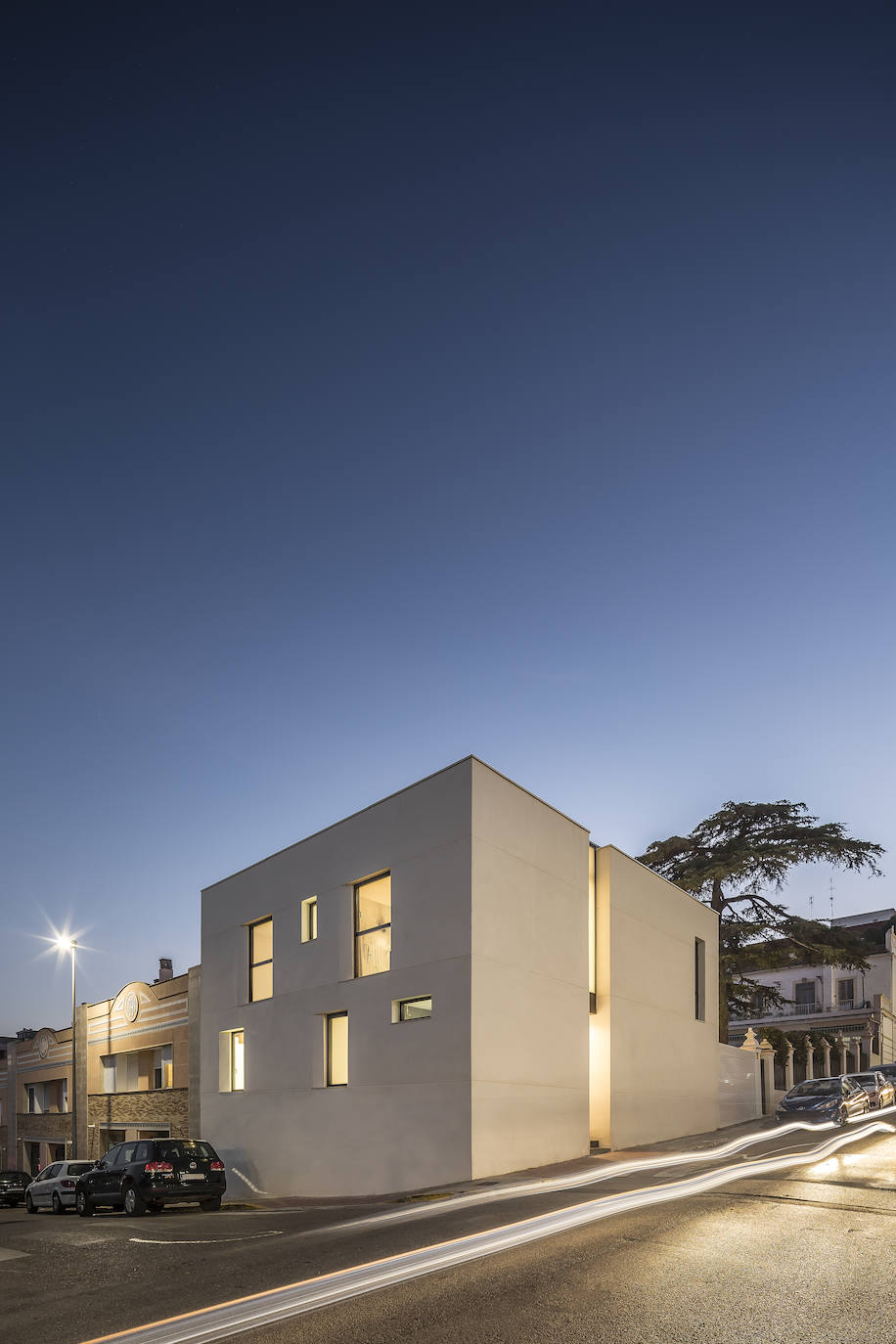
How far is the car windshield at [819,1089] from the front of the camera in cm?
2943

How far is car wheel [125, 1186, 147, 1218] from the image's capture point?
62.2 ft

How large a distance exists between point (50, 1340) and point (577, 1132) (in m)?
16.0

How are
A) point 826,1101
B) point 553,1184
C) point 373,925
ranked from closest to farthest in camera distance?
point 553,1184, point 373,925, point 826,1101

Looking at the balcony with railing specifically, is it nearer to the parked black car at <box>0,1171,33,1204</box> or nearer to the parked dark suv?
the parked black car at <box>0,1171,33,1204</box>

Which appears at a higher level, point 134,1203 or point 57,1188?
point 134,1203

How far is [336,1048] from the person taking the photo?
23531 mm

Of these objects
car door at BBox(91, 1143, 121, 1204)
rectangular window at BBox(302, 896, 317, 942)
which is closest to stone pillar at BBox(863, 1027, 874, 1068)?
rectangular window at BBox(302, 896, 317, 942)

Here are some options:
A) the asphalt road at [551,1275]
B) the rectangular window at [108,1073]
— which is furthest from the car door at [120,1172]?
the rectangular window at [108,1073]

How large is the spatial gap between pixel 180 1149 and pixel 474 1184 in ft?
19.2

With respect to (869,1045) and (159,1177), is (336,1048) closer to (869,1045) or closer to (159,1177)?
(159,1177)

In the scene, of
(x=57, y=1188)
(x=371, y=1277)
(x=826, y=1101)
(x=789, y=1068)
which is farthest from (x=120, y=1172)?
(x=789, y=1068)

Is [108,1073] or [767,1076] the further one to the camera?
[108,1073]

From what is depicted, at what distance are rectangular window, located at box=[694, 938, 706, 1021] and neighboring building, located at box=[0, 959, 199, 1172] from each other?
15.4 meters

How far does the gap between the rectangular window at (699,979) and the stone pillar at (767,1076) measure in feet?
34.0
